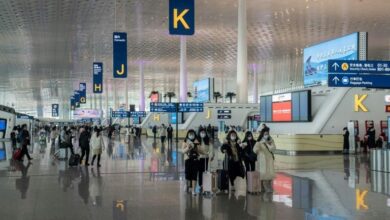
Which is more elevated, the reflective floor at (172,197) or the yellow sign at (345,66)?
the yellow sign at (345,66)

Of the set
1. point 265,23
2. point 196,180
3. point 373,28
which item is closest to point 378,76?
point 196,180

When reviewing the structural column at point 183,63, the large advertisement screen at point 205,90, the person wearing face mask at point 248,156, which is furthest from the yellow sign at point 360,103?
the large advertisement screen at point 205,90

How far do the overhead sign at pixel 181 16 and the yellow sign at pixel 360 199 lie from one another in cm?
635

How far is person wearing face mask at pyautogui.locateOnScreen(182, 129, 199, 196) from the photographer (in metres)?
10.1

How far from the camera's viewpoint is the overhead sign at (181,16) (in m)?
13.7

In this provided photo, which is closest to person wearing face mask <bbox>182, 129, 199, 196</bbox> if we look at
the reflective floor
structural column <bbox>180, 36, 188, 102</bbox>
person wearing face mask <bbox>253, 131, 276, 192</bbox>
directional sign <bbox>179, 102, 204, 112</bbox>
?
the reflective floor

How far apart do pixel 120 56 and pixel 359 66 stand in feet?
33.7

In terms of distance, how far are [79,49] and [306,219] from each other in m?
43.9

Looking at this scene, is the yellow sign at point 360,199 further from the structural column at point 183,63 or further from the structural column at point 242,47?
the structural column at point 183,63

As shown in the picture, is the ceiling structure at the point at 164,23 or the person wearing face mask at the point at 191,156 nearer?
the person wearing face mask at the point at 191,156

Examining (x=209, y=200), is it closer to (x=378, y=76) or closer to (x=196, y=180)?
(x=196, y=180)

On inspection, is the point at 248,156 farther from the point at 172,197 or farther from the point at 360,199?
the point at 360,199

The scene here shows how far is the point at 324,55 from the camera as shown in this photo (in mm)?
28672

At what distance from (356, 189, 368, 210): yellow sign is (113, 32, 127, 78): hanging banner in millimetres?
13143
